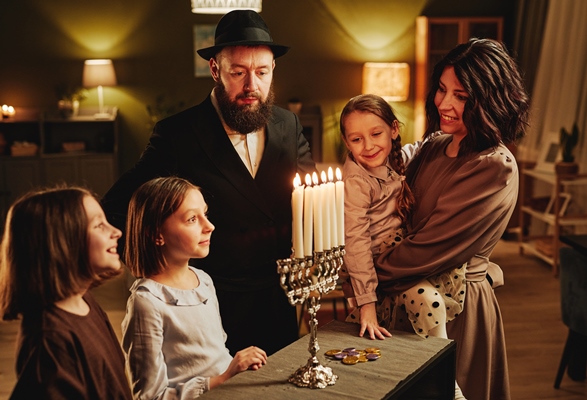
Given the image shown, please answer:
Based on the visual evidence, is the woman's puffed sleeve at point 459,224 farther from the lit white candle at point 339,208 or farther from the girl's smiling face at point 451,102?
the lit white candle at point 339,208

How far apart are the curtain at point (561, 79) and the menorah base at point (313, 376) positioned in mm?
5013

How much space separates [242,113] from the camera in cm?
235

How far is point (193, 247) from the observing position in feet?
6.27

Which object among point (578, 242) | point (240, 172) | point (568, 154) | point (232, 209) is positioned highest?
point (240, 172)

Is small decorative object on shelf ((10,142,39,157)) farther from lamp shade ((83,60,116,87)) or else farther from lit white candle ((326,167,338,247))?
lit white candle ((326,167,338,247))

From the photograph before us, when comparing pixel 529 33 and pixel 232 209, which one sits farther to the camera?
pixel 529 33

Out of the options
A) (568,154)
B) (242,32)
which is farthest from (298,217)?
(568,154)

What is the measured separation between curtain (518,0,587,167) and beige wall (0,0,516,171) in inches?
58.1

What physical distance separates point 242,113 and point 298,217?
2.61ft

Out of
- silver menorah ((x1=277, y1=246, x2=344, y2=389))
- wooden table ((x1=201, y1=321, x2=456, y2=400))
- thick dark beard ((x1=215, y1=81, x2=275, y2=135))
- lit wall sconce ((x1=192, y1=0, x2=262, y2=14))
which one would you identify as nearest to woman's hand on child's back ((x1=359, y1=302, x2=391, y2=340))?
wooden table ((x1=201, y1=321, x2=456, y2=400))

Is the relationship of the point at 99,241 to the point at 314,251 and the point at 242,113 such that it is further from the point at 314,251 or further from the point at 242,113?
the point at 242,113

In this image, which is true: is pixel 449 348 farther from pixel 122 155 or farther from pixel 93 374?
pixel 122 155

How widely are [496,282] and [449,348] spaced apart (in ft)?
1.66

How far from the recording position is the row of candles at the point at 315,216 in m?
1.64
